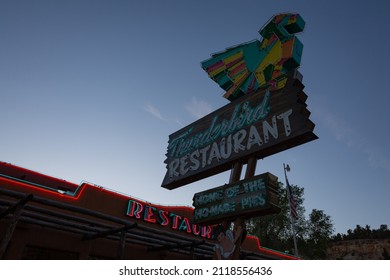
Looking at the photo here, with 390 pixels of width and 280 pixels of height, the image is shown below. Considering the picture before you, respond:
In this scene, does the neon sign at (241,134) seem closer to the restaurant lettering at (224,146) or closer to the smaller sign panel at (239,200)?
the restaurant lettering at (224,146)

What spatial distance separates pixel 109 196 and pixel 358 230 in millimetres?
60613

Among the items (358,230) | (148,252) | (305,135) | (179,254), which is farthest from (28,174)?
(358,230)

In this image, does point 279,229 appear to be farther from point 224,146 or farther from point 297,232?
point 224,146

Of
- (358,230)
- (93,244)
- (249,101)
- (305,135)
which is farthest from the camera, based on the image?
(358,230)

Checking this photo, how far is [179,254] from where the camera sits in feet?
57.7

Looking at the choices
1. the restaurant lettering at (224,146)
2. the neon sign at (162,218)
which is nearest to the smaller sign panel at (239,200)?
the restaurant lettering at (224,146)

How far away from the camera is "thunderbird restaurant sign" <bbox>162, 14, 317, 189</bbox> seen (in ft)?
28.8

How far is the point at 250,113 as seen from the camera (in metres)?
10.0

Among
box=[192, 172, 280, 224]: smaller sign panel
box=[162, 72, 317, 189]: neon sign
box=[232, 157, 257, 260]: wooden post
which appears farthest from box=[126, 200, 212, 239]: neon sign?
box=[232, 157, 257, 260]: wooden post

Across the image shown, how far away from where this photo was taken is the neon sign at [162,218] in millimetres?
15727

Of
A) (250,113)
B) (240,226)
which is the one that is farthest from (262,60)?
(240,226)

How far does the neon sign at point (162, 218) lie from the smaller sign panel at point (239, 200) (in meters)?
6.25

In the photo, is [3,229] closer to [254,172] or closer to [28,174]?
[28,174]

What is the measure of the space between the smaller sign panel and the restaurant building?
2.94m
